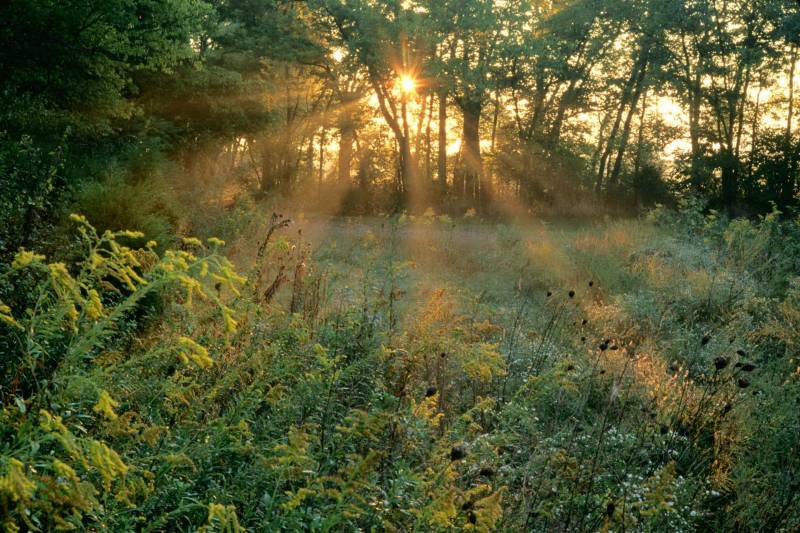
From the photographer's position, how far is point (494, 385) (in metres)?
4.71

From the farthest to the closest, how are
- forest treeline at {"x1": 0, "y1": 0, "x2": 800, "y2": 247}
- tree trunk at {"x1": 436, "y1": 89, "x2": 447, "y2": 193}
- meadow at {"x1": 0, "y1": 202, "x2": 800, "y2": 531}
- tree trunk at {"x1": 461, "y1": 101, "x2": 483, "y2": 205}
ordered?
1. tree trunk at {"x1": 461, "y1": 101, "x2": 483, "y2": 205}
2. tree trunk at {"x1": 436, "y1": 89, "x2": 447, "y2": 193}
3. forest treeline at {"x1": 0, "y1": 0, "x2": 800, "y2": 247}
4. meadow at {"x1": 0, "y1": 202, "x2": 800, "y2": 531}

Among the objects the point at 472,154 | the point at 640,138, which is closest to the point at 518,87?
the point at 472,154

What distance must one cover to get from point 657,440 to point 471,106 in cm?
2398

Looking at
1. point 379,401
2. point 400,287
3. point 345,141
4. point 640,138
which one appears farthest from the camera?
point 345,141

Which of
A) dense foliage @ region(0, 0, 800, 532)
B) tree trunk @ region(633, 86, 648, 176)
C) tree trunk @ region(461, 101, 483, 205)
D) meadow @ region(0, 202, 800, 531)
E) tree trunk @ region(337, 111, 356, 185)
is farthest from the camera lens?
tree trunk @ region(337, 111, 356, 185)

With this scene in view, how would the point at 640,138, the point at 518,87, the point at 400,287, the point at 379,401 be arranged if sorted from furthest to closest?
1. the point at 640,138
2. the point at 518,87
3. the point at 400,287
4. the point at 379,401

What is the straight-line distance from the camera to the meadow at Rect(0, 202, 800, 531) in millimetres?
1553

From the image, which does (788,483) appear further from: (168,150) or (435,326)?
(168,150)

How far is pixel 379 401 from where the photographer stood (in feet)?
11.5

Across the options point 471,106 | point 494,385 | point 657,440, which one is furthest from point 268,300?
point 471,106

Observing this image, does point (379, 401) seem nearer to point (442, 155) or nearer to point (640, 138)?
point (442, 155)

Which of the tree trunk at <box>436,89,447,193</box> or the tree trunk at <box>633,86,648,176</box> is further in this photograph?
the tree trunk at <box>633,86,648,176</box>

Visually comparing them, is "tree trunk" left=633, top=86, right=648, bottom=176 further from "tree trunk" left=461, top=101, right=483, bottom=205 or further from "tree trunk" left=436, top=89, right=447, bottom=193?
"tree trunk" left=436, top=89, right=447, bottom=193

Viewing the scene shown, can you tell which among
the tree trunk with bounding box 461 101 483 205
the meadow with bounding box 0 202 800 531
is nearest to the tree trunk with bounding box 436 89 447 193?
the tree trunk with bounding box 461 101 483 205
